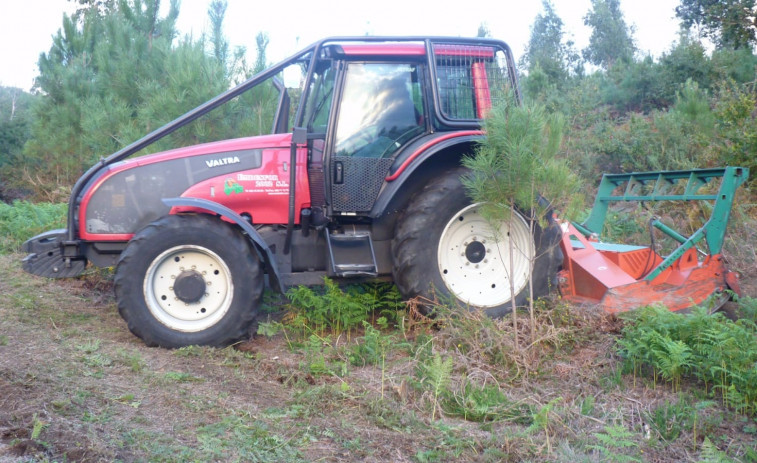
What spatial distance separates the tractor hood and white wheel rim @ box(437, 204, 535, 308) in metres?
1.59

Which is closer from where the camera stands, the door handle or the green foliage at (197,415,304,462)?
the green foliage at (197,415,304,462)

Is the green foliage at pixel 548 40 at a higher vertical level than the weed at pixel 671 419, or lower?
higher

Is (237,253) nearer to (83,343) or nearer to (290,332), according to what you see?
(290,332)

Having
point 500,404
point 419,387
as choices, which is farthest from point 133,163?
point 500,404

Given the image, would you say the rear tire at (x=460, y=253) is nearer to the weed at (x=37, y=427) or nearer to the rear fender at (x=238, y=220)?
the rear fender at (x=238, y=220)

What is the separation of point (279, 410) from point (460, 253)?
229cm

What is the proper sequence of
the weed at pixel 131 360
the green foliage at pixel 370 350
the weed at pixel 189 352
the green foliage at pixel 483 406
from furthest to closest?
the weed at pixel 189 352 < the green foliage at pixel 370 350 < the weed at pixel 131 360 < the green foliage at pixel 483 406

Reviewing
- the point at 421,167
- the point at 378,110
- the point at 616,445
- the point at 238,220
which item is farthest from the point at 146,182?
the point at 616,445

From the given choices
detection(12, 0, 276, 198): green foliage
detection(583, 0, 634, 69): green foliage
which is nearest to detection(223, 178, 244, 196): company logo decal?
detection(12, 0, 276, 198): green foliage

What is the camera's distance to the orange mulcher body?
5664 millimetres

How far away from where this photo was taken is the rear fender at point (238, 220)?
5242 millimetres

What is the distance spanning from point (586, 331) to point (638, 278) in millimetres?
1424

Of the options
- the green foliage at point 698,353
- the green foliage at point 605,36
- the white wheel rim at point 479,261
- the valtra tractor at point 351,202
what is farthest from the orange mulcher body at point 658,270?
the green foliage at point 605,36

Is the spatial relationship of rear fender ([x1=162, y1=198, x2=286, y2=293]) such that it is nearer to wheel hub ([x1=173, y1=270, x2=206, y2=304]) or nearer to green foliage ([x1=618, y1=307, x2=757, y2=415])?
wheel hub ([x1=173, y1=270, x2=206, y2=304])
